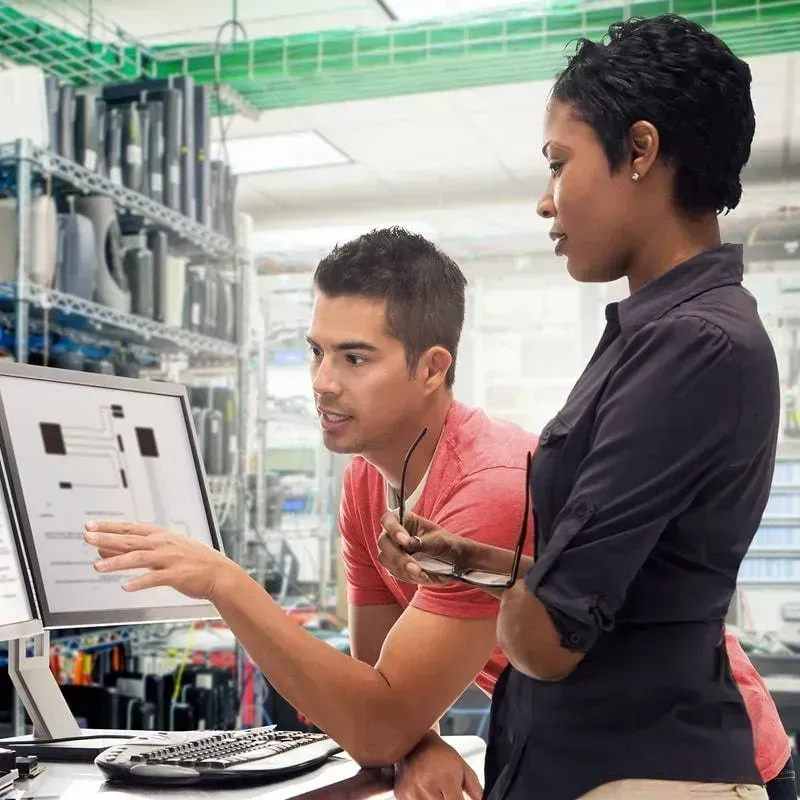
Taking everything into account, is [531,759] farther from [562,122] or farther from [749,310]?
[562,122]

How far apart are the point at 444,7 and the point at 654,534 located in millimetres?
3960

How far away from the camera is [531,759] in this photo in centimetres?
89

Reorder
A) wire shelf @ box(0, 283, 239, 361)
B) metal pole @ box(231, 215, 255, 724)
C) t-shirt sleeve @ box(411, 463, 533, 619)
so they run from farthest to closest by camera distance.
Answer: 1. metal pole @ box(231, 215, 255, 724)
2. wire shelf @ box(0, 283, 239, 361)
3. t-shirt sleeve @ box(411, 463, 533, 619)

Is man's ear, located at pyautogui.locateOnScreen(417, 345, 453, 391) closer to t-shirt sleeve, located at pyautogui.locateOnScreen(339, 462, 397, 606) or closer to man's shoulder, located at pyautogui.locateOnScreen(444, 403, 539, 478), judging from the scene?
man's shoulder, located at pyautogui.locateOnScreen(444, 403, 539, 478)

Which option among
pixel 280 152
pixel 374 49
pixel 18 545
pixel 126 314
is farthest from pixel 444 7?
pixel 18 545

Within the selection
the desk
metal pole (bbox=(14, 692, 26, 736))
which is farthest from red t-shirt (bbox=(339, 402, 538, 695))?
metal pole (bbox=(14, 692, 26, 736))

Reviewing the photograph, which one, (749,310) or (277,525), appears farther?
(277,525)

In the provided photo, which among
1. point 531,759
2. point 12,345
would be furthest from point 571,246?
point 12,345

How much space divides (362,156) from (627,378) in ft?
17.6

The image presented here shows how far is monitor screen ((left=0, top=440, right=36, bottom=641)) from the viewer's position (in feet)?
4.15

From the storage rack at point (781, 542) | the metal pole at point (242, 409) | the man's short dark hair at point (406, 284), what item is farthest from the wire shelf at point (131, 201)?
the storage rack at point (781, 542)

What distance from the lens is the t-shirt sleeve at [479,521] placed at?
46.6 inches

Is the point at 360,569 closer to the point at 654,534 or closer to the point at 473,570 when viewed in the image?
the point at 473,570

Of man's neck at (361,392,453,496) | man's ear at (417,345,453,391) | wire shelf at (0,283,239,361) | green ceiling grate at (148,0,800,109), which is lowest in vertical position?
man's neck at (361,392,453,496)
